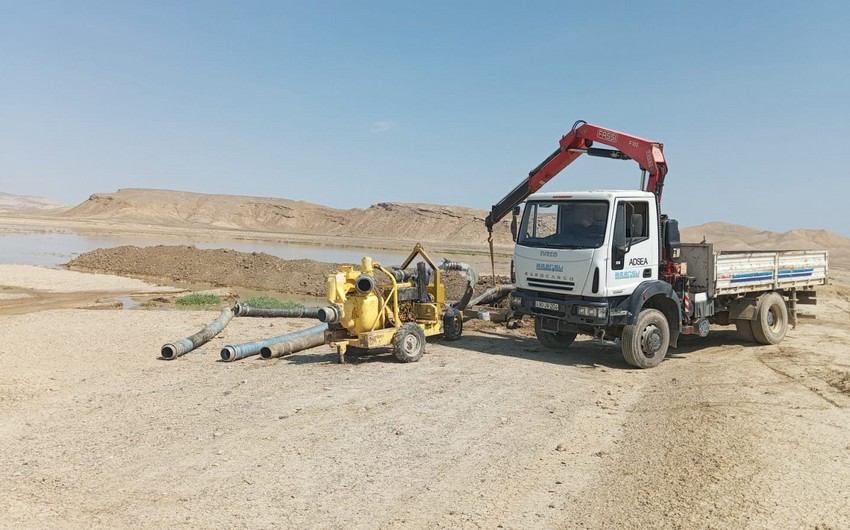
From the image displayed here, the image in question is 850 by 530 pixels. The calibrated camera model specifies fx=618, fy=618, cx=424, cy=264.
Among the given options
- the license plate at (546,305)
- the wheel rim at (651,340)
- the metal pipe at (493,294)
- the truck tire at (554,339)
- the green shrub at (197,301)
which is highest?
the license plate at (546,305)

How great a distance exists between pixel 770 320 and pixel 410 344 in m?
7.97

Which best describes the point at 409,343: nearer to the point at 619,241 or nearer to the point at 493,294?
the point at 619,241

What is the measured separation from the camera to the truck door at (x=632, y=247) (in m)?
10.1

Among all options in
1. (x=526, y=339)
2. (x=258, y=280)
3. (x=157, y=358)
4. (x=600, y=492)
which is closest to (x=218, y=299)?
(x=258, y=280)

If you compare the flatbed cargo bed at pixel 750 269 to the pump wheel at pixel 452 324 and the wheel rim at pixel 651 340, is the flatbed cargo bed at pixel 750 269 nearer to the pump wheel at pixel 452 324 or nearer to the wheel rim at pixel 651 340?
the wheel rim at pixel 651 340

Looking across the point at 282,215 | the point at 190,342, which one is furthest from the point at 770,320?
the point at 282,215

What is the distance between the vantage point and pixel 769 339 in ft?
41.9

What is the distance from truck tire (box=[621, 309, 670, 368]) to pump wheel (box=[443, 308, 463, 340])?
11.4ft

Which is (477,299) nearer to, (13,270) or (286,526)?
(286,526)

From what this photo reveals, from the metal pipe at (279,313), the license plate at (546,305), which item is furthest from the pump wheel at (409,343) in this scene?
the metal pipe at (279,313)

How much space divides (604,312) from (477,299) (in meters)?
4.46

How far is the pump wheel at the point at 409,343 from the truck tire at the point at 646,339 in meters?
3.45

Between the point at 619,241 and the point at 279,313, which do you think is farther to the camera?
the point at 279,313

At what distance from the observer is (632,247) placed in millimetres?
10305
